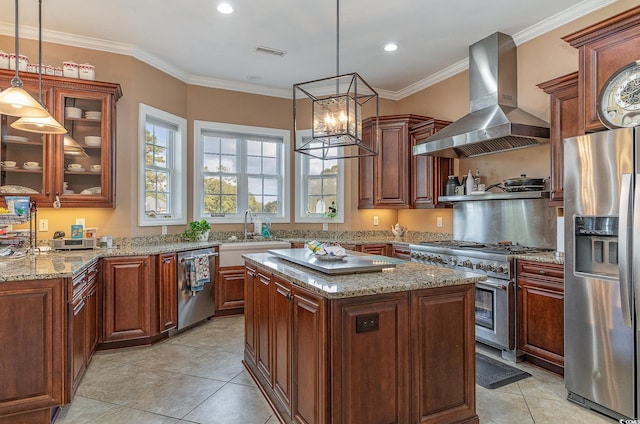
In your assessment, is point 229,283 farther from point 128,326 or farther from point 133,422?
point 133,422

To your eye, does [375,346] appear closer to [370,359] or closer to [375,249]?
[370,359]

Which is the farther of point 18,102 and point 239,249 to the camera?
point 239,249

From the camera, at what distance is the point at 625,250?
84.7 inches

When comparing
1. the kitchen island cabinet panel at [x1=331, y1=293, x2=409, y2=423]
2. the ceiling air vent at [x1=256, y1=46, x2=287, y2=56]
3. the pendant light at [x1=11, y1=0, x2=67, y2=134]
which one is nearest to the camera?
the kitchen island cabinet panel at [x1=331, y1=293, x2=409, y2=423]

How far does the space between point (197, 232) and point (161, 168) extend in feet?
2.98

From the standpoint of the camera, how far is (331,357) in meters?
1.75

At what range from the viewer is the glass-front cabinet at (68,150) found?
3379 mm

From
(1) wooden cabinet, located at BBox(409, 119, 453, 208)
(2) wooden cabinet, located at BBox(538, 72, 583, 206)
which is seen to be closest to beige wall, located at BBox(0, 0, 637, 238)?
(1) wooden cabinet, located at BBox(409, 119, 453, 208)

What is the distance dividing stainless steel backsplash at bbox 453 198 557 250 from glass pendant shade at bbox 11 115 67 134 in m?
4.07

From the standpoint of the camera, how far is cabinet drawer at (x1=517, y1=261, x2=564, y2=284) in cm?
285

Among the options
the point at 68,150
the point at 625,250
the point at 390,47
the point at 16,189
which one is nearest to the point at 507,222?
the point at 625,250

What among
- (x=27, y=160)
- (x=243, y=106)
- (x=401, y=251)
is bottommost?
(x=401, y=251)

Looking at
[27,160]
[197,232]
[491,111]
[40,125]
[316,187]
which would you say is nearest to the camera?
[40,125]

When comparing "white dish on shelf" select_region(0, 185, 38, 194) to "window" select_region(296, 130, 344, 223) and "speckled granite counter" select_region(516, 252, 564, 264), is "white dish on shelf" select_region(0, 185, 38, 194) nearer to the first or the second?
"window" select_region(296, 130, 344, 223)
